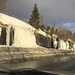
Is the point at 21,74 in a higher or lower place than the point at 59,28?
lower

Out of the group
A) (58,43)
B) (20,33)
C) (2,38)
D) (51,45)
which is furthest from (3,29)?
(58,43)

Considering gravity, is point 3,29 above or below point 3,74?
above

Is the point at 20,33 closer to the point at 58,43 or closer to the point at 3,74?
the point at 3,74

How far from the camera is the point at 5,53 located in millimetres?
20875

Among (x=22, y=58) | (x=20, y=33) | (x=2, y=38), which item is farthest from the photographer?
(x=20, y=33)

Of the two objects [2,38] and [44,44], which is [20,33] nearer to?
[2,38]

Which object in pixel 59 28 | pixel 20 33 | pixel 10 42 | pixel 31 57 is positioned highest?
pixel 59 28

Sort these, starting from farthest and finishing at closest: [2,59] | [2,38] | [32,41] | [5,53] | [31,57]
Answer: [32,41]
[2,38]
[31,57]
[5,53]
[2,59]

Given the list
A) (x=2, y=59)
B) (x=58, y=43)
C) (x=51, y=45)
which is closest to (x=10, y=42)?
(x=2, y=59)

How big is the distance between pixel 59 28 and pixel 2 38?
61242 millimetres

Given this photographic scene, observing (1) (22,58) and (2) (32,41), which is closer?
(1) (22,58)

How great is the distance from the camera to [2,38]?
1117 inches

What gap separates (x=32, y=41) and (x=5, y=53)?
20128mm

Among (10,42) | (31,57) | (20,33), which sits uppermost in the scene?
(20,33)
